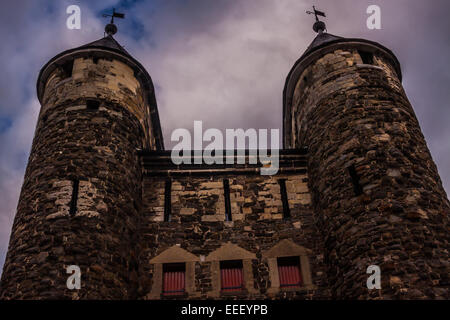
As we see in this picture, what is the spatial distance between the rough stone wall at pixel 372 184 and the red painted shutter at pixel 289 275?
0.91 meters

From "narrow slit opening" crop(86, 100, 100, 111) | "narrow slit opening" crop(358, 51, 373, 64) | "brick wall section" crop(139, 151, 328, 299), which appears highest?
"narrow slit opening" crop(358, 51, 373, 64)

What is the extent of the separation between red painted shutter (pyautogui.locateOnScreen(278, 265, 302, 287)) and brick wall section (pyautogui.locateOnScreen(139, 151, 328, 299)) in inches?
12.8

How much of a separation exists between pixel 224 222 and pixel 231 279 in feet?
5.37

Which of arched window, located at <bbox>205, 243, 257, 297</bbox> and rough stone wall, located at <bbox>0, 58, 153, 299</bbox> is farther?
arched window, located at <bbox>205, 243, 257, 297</bbox>

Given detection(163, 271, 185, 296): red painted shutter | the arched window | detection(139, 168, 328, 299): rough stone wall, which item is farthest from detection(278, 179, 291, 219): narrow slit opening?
detection(163, 271, 185, 296): red painted shutter

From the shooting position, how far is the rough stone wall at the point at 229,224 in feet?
36.9

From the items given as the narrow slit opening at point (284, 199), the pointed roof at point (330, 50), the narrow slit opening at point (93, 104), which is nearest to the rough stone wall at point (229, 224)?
the narrow slit opening at point (284, 199)

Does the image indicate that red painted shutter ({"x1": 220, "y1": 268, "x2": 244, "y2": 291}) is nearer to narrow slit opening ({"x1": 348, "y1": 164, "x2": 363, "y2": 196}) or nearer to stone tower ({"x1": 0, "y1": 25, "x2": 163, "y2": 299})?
stone tower ({"x1": 0, "y1": 25, "x2": 163, "y2": 299})

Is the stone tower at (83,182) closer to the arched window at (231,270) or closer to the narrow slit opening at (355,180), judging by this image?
the arched window at (231,270)

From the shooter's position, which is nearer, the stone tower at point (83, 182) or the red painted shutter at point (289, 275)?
the stone tower at point (83, 182)

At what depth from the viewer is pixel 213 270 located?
1138 cm

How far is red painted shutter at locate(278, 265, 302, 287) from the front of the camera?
1132 centimetres

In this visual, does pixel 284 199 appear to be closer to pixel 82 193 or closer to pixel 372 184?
pixel 372 184

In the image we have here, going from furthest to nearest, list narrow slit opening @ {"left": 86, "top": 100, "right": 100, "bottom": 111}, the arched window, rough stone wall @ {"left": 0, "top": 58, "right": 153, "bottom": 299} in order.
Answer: narrow slit opening @ {"left": 86, "top": 100, "right": 100, "bottom": 111}
the arched window
rough stone wall @ {"left": 0, "top": 58, "right": 153, "bottom": 299}
